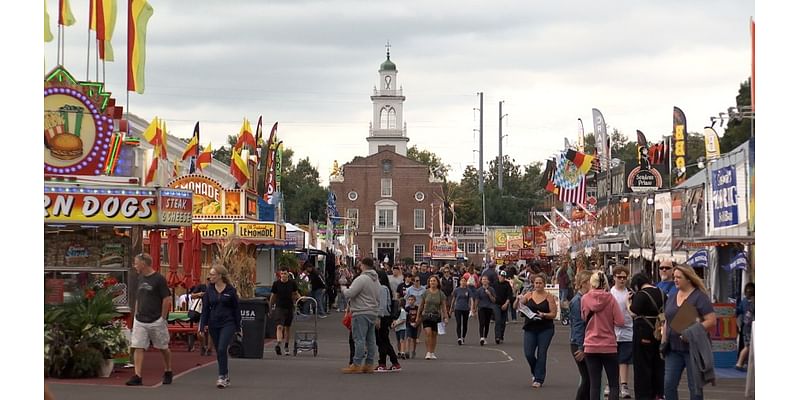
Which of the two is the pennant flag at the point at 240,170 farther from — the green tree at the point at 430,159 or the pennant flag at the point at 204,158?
the green tree at the point at 430,159

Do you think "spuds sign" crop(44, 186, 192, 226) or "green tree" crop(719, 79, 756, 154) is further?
"green tree" crop(719, 79, 756, 154)

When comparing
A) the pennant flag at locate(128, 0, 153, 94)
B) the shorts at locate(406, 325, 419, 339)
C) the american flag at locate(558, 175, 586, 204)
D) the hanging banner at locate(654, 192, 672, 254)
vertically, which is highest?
the pennant flag at locate(128, 0, 153, 94)

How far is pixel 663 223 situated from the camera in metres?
27.3

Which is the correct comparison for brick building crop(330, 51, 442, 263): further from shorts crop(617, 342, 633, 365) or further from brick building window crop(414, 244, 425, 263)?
shorts crop(617, 342, 633, 365)

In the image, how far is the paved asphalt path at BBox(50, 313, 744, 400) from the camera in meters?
15.6

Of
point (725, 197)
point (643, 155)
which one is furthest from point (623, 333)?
point (643, 155)

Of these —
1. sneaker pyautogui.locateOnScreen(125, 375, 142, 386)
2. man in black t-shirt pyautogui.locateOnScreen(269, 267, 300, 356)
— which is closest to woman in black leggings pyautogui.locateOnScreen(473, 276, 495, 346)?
man in black t-shirt pyautogui.locateOnScreen(269, 267, 300, 356)

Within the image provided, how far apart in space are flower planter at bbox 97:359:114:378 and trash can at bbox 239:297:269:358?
13.8 feet

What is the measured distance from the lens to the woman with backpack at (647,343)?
1422 centimetres

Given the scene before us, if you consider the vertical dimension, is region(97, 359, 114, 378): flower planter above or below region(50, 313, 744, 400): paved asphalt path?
above

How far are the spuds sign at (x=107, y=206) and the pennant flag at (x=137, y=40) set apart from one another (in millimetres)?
3157

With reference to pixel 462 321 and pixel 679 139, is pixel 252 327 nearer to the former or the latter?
pixel 462 321
